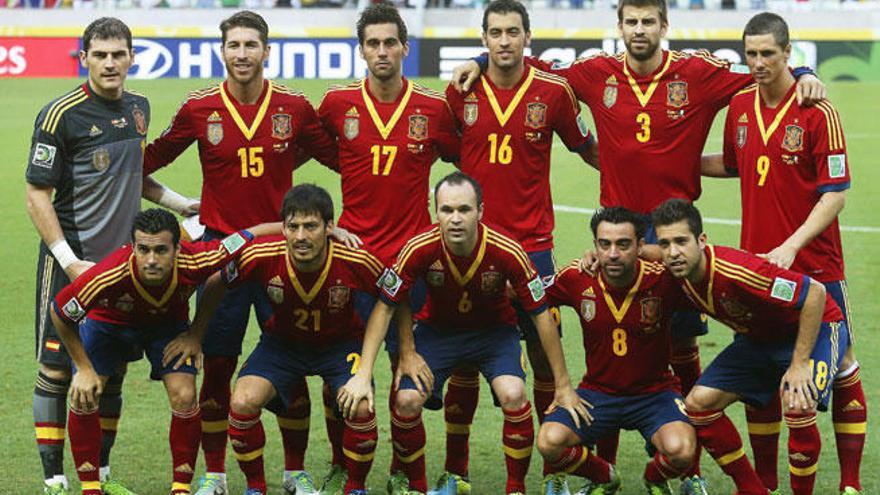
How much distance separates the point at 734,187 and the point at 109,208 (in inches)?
427

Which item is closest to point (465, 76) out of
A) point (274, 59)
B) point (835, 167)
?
point (835, 167)

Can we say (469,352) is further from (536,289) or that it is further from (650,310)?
(650,310)

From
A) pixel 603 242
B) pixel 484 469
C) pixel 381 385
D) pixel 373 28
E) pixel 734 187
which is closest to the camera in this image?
pixel 603 242

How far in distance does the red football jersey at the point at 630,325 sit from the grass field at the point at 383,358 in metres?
0.72

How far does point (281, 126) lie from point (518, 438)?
1871 mm

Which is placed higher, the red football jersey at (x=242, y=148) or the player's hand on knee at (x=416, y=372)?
the red football jersey at (x=242, y=148)

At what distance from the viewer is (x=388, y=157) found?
7.24m

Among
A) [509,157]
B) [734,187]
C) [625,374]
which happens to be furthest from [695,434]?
[734,187]

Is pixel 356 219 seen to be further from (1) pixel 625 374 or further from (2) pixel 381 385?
(2) pixel 381 385

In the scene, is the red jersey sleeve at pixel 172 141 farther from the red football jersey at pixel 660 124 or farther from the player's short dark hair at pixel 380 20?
the red football jersey at pixel 660 124

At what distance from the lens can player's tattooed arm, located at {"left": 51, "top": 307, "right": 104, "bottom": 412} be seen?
6641 mm

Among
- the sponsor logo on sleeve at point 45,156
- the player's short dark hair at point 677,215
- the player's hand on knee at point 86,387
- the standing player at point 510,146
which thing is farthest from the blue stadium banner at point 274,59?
the player's short dark hair at point 677,215

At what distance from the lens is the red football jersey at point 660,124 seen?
7195 millimetres

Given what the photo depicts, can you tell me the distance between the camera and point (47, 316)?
23.2ft
